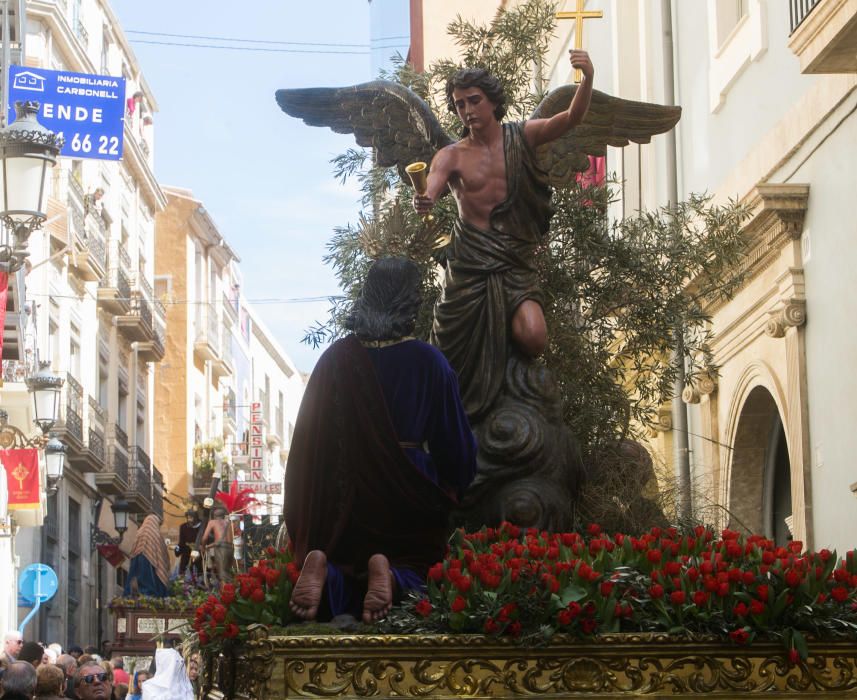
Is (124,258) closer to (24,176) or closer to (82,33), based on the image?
(82,33)

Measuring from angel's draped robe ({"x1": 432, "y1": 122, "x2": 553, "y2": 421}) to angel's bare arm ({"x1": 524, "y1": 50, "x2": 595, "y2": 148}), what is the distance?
6 centimetres

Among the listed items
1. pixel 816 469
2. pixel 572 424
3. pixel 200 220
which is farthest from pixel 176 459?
pixel 572 424

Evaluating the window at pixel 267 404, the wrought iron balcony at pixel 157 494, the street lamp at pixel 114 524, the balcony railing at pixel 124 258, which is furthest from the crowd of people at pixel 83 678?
the window at pixel 267 404

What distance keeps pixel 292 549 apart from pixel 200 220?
159 ft

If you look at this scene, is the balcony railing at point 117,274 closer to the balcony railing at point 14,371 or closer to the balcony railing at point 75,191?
the balcony railing at point 75,191

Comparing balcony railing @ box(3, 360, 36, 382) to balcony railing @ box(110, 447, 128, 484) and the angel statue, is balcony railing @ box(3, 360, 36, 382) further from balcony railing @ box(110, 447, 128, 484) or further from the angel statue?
the angel statue

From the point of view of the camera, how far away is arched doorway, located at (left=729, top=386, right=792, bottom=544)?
17.6 metres

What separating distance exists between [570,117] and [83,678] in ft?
12.7

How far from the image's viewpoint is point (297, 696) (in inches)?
229

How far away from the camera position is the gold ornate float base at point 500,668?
19.1 feet

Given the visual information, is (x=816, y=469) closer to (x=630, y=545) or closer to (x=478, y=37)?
(x=478, y=37)

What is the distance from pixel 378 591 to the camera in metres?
6.06

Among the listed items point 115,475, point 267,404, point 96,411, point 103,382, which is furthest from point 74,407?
point 267,404

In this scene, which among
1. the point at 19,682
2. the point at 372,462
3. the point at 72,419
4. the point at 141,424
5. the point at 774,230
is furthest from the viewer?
the point at 141,424
